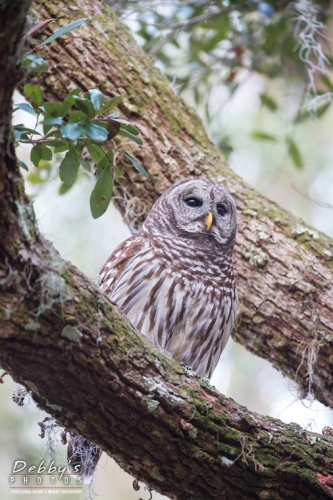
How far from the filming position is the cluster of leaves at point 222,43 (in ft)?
17.8

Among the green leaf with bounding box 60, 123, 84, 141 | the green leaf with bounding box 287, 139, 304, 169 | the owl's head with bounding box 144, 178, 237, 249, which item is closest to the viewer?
the green leaf with bounding box 60, 123, 84, 141

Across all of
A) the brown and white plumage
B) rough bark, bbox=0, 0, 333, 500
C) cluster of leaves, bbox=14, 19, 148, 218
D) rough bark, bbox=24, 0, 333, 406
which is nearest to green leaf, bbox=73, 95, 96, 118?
cluster of leaves, bbox=14, 19, 148, 218

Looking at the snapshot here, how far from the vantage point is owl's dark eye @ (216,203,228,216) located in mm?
4102

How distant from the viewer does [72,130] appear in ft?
7.83

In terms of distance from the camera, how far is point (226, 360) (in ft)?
27.6

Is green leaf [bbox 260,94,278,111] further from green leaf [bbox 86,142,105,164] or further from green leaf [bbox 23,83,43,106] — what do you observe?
green leaf [bbox 23,83,43,106]

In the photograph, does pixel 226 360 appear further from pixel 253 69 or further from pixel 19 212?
pixel 19 212

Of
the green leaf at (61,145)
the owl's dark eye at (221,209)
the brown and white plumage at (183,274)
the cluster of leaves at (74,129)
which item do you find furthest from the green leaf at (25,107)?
the owl's dark eye at (221,209)

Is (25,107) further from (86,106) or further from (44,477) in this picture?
(44,477)

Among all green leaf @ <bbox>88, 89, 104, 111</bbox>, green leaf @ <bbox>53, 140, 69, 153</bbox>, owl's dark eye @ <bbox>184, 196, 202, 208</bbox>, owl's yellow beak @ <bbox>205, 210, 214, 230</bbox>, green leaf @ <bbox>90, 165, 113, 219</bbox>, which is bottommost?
green leaf @ <bbox>90, 165, 113, 219</bbox>

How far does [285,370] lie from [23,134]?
227cm

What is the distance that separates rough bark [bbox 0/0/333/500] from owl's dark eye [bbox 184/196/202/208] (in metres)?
1.51

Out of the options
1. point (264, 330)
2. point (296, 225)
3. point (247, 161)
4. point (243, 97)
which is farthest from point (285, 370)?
point (243, 97)

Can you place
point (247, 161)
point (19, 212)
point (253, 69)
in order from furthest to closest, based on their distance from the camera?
point (247, 161), point (253, 69), point (19, 212)
